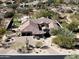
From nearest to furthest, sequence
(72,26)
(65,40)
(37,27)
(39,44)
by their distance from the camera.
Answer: (65,40)
(39,44)
(37,27)
(72,26)

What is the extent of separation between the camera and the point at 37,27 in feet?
107

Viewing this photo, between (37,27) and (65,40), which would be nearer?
(65,40)

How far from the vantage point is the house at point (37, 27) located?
31.5 metres

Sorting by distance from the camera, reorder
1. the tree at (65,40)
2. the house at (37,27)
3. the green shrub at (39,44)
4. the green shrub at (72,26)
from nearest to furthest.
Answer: the tree at (65,40), the green shrub at (39,44), the house at (37,27), the green shrub at (72,26)

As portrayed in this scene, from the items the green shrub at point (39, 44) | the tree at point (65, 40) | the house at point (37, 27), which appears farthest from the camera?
the house at point (37, 27)

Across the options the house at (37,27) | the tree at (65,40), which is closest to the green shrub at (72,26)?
the house at (37,27)

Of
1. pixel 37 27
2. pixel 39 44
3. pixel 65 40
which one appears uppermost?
pixel 37 27

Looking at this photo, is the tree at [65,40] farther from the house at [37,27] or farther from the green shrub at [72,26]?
the green shrub at [72,26]

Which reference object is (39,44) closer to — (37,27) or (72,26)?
(37,27)

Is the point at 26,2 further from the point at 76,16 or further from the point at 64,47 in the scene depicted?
the point at 64,47

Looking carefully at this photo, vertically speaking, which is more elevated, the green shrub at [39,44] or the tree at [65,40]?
the tree at [65,40]

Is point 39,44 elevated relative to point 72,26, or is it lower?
lower

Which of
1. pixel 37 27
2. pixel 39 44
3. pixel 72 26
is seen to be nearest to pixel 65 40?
pixel 39 44

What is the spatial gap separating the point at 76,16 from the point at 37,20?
6.71 metres
